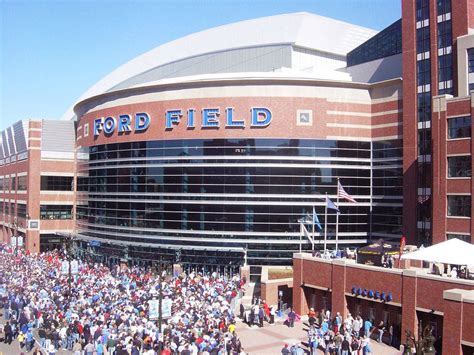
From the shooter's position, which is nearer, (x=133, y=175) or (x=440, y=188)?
(x=440, y=188)

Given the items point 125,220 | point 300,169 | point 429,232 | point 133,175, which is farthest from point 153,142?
point 429,232

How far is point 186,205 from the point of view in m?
57.1

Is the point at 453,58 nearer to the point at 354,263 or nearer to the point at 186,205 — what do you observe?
the point at 354,263

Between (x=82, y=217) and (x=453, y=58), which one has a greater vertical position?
(x=453, y=58)

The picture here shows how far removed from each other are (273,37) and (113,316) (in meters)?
63.5

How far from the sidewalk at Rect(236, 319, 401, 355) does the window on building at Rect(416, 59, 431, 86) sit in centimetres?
2836

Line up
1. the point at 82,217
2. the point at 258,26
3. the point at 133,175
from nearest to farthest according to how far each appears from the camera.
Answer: the point at 133,175, the point at 82,217, the point at 258,26

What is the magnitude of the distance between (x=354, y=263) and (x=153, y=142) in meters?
30.7

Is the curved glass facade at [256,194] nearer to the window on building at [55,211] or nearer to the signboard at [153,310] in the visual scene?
the window on building at [55,211]

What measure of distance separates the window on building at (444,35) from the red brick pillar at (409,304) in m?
28.0

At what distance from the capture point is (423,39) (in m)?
52.3

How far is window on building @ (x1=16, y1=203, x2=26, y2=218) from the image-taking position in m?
80.2

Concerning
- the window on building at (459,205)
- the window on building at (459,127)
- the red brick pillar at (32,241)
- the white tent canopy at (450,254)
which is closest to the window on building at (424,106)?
the window on building at (459,127)

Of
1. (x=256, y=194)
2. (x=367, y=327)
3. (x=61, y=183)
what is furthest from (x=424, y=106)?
(x=61, y=183)
